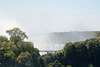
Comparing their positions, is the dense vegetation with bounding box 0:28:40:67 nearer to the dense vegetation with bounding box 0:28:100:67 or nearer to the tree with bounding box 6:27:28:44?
the dense vegetation with bounding box 0:28:100:67

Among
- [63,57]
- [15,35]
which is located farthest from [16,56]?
[63,57]

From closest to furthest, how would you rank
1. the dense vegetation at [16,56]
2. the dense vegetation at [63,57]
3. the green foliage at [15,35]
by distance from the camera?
the dense vegetation at [16,56] < the dense vegetation at [63,57] < the green foliage at [15,35]

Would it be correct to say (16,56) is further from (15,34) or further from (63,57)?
(63,57)

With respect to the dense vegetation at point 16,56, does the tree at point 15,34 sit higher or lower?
higher

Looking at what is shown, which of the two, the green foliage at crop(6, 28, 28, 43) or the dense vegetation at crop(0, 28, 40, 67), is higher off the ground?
the green foliage at crop(6, 28, 28, 43)

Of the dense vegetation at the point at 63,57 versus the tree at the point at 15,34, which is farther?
the tree at the point at 15,34

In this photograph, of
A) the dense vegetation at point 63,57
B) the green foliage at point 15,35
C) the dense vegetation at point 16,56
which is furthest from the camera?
the green foliage at point 15,35

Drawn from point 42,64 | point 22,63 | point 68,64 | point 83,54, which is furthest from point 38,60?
point 83,54

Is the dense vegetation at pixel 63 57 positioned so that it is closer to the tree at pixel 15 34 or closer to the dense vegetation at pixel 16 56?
the dense vegetation at pixel 16 56

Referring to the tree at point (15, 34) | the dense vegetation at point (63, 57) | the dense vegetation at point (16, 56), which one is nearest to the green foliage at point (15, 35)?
the tree at point (15, 34)

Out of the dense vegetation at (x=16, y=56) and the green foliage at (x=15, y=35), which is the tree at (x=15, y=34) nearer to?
the green foliage at (x=15, y=35)

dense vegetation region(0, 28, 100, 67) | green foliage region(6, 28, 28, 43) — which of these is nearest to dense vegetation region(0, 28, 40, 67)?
dense vegetation region(0, 28, 100, 67)
